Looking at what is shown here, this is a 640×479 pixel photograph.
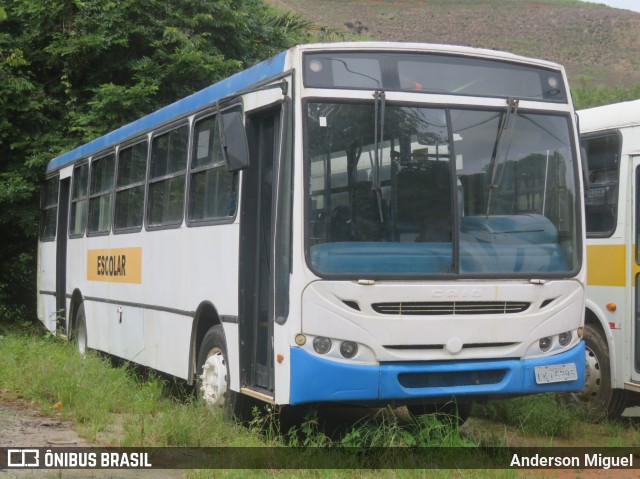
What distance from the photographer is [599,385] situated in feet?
34.9

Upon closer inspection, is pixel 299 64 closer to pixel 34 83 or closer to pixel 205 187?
pixel 205 187

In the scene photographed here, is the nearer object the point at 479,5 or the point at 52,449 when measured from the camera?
the point at 52,449

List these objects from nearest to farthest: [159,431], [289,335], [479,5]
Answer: [289,335], [159,431], [479,5]

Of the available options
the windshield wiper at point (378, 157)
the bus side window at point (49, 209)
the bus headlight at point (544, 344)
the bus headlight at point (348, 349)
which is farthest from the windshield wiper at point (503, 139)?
the bus side window at point (49, 209)

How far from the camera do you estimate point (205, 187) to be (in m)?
10.0

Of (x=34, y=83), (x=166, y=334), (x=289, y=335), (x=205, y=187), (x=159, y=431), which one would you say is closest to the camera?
(x=289, y=335)

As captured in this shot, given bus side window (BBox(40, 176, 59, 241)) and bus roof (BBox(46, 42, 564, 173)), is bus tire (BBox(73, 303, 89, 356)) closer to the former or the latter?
bus side window (BBox(40, 176, 59, 241))

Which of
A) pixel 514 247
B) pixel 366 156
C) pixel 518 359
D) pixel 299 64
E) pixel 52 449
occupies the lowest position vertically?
pixel 52 449

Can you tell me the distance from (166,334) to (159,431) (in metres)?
2.77

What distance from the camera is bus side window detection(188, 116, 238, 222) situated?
9352 millimetres

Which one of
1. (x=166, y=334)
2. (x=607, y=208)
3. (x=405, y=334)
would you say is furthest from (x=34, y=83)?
(x=405, y=334)

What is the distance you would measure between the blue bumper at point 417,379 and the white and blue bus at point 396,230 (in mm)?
11

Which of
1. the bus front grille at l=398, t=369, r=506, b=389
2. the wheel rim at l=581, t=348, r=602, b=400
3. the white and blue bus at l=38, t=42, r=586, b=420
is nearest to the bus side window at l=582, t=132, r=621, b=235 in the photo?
the wheel rim at l=581, t=348, r=602, b=400

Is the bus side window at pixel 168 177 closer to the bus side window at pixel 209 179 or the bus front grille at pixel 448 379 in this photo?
the bus side window at pixel 209 179
